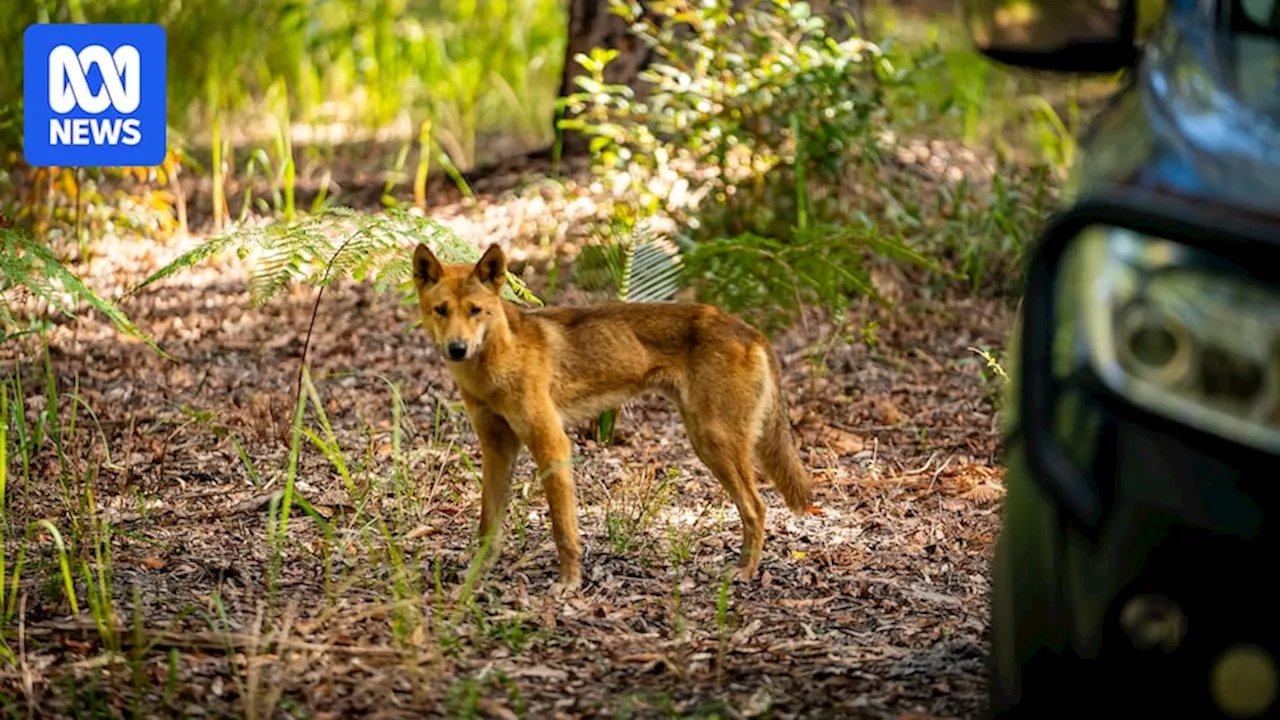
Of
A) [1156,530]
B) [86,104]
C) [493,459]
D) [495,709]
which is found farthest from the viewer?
[86,104]

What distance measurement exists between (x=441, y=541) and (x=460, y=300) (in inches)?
36.3

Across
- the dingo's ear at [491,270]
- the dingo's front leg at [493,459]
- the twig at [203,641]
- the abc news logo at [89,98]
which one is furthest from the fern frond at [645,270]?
the twig at [203,641]

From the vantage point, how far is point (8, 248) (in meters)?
5.45

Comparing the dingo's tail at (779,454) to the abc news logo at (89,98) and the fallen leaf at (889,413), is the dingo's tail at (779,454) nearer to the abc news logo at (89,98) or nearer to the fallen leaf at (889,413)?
the fallen leaf at (889,413)

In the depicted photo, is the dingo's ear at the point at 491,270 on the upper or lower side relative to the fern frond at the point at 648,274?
upper

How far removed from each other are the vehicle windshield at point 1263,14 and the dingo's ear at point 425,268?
2.67m

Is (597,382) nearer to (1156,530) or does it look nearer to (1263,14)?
(1263,14)

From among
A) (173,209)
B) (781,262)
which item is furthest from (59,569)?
(173,209)

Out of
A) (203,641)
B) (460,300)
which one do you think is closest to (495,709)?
(203,641)

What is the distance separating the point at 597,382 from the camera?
5508 mm

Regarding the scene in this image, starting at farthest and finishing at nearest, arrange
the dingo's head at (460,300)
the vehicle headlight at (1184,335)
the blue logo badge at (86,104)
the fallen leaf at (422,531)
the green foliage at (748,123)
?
the green foliage at (748,123) < the blue logo badge at (86,104) < the fallen leaf at (422,531) < the dingo's head at (460,300) < the vehicle headlight at (1184,335)

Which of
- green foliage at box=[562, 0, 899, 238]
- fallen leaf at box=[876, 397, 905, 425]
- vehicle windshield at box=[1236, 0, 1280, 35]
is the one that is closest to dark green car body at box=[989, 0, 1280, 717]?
vehicle windshield at box=[1236, 0, 1280, 35]

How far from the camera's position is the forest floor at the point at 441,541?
4.03 meters

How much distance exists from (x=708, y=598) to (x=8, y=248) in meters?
2.70
